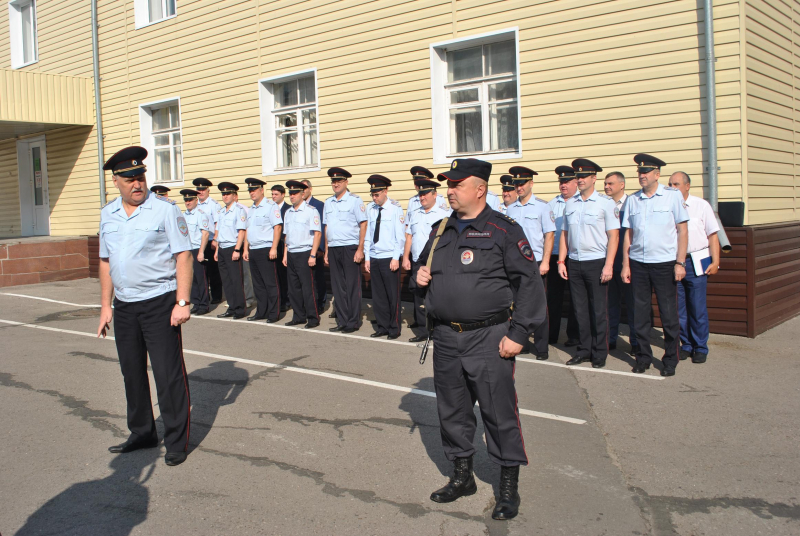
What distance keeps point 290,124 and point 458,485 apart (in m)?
10.4

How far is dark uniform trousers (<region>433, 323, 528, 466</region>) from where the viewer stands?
3.84m

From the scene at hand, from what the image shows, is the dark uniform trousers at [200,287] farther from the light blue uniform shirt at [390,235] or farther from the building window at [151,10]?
the building window at [151,10]

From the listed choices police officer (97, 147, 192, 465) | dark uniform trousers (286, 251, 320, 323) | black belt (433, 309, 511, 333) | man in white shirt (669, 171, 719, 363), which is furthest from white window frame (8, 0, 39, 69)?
black belt (433, 309, 511, 333)

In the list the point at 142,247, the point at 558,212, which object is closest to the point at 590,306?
the point at 558,212

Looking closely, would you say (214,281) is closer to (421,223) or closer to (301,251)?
(301,251)

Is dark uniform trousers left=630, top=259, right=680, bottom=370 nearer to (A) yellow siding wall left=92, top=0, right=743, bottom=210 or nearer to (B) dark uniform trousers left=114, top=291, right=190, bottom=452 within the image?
(A) yellow siding wall left=92, top=0, right=743, bottom=210

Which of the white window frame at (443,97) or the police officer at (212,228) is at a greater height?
the white window frame at (443,97)

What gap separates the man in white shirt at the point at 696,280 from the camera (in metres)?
7.25

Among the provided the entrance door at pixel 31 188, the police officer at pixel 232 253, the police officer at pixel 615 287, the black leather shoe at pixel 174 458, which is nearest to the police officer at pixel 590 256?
the police officer at pixel 615 287

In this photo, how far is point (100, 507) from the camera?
3.94 metres

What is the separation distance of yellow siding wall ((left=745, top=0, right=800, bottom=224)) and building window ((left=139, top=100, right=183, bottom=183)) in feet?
37.7

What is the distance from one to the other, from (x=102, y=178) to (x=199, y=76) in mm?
4082

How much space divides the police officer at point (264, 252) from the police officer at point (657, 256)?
17.7 feet

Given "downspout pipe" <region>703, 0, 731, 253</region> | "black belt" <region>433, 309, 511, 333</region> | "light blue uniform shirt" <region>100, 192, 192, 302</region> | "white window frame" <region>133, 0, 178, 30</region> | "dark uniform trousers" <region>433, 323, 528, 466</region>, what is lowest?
"dark uniform trousers" <region>433, 323, 528, 466</region>
